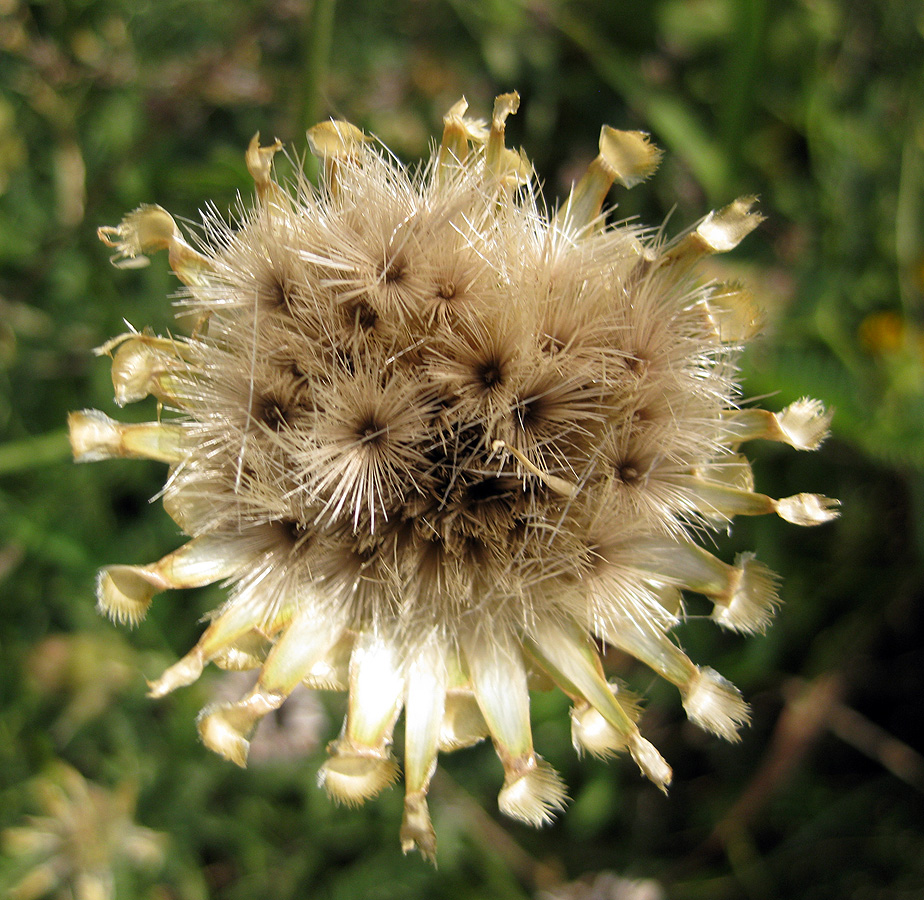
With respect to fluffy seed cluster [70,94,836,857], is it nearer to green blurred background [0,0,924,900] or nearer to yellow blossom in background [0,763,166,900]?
green blurred background [0,0,924,900]

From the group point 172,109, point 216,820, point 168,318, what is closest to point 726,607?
point 168,318

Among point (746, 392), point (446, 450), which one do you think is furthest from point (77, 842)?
point (746, 392)

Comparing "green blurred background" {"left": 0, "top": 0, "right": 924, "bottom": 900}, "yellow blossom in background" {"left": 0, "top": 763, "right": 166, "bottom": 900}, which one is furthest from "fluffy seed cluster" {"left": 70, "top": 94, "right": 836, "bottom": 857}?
"yellow blossom in background" {"left": 0, "top": 763, "right": 166, "bottom": 900}

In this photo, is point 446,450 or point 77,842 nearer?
point 446,450

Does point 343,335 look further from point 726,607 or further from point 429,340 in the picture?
point 726,607

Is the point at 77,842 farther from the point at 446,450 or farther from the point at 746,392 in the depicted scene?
the point at 746,392

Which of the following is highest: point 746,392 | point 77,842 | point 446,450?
point 446,450
